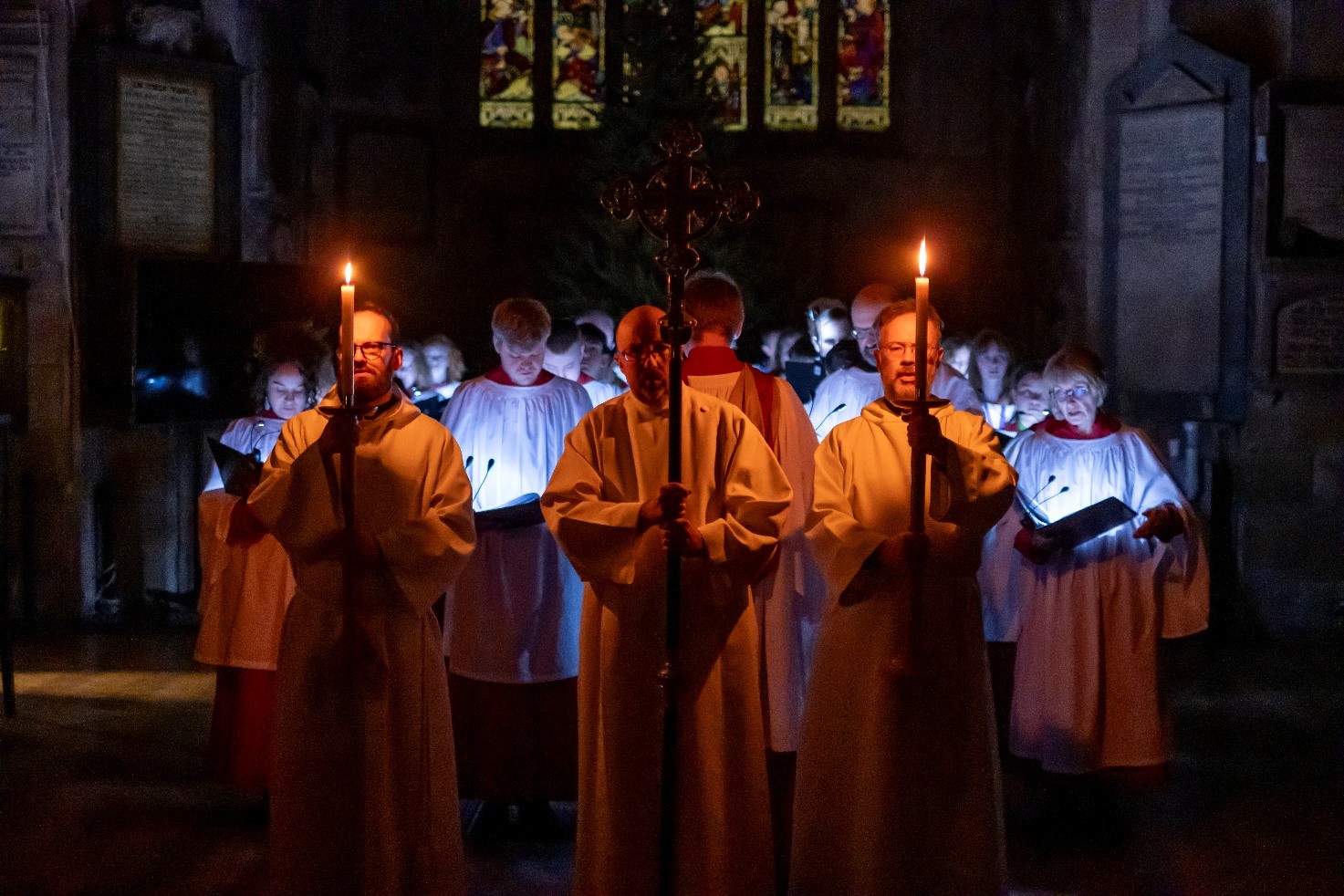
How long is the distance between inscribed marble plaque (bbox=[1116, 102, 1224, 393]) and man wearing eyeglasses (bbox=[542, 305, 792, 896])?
6.85 meters

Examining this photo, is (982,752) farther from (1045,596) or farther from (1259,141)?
(1259,141)

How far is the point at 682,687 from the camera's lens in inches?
195

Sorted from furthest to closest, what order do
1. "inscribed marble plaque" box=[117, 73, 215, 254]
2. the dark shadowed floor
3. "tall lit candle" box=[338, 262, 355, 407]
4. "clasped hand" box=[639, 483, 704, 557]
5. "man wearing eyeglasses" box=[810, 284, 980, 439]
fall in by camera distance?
1. "inscribed marble plaque" box=[117, 73, 215, 254]
2. "man wearing eyeglasses" box=[810, 284, 980, 439]
3. the dark shadowed floor
4. "clasped hand" box=[639, 483, 704, 557]
5. "tall lit candle" box=[338, 262, 355, 407]

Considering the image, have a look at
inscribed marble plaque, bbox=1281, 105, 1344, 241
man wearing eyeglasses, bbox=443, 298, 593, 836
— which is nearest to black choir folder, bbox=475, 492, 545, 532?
man wearing eyeglasses, bbox=443, 298, 593, 836

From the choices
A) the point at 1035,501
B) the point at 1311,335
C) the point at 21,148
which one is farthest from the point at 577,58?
the point at 1035,501

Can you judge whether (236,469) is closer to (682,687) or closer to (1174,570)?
(682,687)

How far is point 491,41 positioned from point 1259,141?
776 cm

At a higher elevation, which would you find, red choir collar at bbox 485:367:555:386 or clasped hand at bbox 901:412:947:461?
red choir collar at bbox 485:367:555:386

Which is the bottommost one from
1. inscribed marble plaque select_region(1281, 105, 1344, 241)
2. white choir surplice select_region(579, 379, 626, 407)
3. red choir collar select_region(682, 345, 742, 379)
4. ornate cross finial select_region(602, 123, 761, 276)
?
white choir surplice select_region(579, 379, 626, 407)

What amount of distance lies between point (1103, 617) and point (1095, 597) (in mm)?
98

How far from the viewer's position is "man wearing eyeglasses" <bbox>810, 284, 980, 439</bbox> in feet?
25.3

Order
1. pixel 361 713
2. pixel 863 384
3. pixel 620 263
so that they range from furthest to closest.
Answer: pixel 620 263, pixel 863 384, pixel 361 713

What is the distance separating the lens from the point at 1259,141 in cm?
1066

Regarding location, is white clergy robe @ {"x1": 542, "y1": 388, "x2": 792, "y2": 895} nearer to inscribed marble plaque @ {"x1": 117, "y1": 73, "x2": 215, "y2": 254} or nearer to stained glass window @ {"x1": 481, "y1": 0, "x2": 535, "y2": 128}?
inscribed marble plaque @ {"x1": 117, "y1": 73, "x2": 215, "y2": 254}
